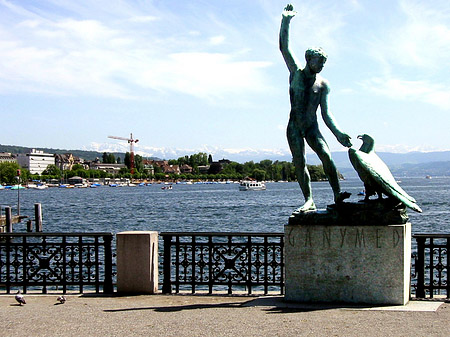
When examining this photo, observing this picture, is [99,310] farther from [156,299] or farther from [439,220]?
[439,220]

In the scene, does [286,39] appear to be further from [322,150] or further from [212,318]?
[212,318]

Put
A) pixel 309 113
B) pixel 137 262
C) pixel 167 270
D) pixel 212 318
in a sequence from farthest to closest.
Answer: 1. pixel 167 270
2. pixel 137 262
3. pixel 309 113
4. pixel 212 318

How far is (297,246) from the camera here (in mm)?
9367

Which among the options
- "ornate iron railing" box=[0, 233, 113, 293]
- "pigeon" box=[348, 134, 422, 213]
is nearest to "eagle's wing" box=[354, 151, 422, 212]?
"pigeon" box=[348, 134, 422, 213]

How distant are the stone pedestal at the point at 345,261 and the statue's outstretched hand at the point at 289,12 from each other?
312 centimetres

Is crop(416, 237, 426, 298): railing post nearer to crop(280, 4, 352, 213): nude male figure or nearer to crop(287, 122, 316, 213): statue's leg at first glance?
crop(280, 4, 352, 213): nude male figure

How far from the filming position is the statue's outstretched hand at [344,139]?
9.41 metres

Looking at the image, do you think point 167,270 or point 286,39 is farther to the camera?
point 167,270

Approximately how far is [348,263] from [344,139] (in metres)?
1.80

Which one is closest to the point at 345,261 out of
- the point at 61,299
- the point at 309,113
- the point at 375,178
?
the point at 375,178

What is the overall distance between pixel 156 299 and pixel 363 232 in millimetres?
3374

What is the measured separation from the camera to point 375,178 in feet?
30.0

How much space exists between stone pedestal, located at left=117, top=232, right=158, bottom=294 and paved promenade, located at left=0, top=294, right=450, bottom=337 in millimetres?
391

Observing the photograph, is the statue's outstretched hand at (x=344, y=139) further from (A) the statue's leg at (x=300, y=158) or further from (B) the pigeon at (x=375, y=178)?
(A) the statue's leg at (x=300, y=158)
